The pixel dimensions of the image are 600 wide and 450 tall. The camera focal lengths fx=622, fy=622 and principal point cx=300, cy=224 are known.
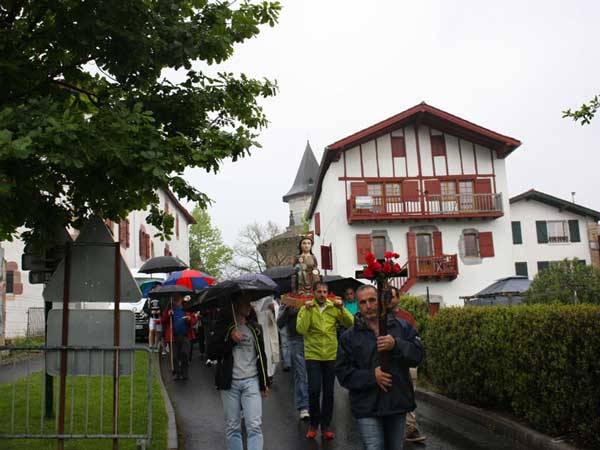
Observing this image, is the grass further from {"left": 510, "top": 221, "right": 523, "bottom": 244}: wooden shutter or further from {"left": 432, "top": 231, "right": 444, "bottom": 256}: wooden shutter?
{"left": 510, "top": 221, "right": 523, "bottom": 244}: wooden shutter

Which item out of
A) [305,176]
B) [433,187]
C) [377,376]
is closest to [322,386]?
[377,376]

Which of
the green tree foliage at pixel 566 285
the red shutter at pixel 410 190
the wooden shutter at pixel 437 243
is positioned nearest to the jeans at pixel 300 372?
the green tree foliage at pixel 566 285

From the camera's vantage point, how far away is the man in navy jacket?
14.9 ft

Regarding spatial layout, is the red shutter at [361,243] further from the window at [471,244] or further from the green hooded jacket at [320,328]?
the green hooded jacket at [320,328]

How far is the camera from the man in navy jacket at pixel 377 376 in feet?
14.9

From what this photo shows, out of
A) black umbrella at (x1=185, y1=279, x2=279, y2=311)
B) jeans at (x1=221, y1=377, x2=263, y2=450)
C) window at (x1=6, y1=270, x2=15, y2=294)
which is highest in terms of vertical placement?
window at (x1=6, y1=270, x2=15, y2=294)

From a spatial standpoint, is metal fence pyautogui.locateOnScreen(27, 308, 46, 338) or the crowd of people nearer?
the crowd of people

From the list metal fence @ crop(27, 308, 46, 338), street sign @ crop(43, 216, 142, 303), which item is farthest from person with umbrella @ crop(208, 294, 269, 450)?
metal fence @ crop(27, 308, 46, 338)

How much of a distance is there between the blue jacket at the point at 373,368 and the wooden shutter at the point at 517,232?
36.8m

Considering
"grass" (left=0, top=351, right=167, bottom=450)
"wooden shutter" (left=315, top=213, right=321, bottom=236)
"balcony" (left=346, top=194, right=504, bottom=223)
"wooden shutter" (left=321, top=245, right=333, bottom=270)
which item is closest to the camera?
"grass" (left=0, top=351, right=167, bottom=450)

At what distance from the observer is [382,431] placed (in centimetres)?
466

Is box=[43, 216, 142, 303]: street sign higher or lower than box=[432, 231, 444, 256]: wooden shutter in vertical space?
lower

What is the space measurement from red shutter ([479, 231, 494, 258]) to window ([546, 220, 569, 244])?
6442 millimetres

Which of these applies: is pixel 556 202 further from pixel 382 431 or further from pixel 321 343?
pixel 382 431
